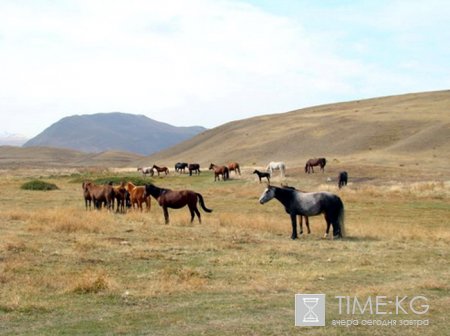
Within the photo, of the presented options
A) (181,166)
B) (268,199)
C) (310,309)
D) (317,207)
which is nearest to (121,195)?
(268,199)

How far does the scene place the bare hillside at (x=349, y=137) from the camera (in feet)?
250

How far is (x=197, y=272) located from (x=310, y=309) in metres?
3.76

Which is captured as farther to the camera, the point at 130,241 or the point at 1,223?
the point at 1,223

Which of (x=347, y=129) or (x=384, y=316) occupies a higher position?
(x=347, y=129)

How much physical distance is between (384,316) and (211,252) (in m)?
7.08

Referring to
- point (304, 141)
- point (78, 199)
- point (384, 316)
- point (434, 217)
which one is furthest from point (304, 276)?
point (304, 141)

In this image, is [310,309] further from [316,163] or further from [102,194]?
[316,163]

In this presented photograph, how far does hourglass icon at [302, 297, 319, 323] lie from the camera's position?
8320 millimetres

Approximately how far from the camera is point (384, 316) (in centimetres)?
873

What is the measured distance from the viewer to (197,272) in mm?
11922

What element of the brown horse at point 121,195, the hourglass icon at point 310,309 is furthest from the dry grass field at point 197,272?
the brown horse at point 121,195

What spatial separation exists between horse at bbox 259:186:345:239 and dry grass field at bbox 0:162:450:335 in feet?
1.69

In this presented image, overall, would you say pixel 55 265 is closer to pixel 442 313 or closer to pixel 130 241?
pixel 130 241

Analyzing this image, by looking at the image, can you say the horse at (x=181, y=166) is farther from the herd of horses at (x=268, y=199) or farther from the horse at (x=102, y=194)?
the horse at (x=102, y=194)
